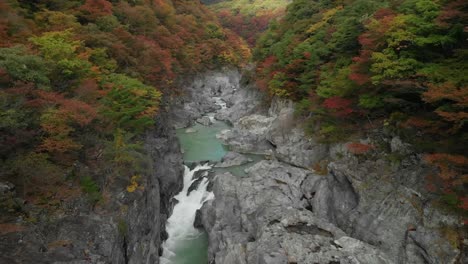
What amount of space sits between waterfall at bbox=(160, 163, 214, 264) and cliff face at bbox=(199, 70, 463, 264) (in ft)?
3.74

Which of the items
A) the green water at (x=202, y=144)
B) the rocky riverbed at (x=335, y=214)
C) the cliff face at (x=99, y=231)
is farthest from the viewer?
the green water at (x=202, y=144)

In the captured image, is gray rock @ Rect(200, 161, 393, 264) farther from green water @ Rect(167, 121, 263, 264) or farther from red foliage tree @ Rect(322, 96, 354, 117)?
red foliage tree @ Rect(322, 96, 354, 117)

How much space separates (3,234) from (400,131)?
16580mm

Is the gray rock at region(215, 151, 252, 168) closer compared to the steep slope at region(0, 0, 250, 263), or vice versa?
the steep slope at region(0, 0, 250, 263)

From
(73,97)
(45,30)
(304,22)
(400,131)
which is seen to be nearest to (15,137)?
(73,97)

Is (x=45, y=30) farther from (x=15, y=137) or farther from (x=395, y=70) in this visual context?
(x=395, y=70)

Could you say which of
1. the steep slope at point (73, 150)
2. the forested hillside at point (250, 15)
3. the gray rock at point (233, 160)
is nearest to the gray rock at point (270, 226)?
the steep slope at point (73, 150)

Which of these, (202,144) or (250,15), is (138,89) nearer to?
(202,144)

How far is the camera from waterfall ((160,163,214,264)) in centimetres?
1616

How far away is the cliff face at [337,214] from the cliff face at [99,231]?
3.39 m

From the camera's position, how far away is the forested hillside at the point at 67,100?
1018 cm

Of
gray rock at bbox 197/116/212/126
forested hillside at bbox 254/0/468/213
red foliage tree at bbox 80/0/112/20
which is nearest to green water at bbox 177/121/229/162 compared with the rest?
gray rock at bbox 197/116/212/126

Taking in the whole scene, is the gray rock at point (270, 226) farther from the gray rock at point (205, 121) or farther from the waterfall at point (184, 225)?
the gray rock at point (205, 121)

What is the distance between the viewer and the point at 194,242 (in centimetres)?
1700
